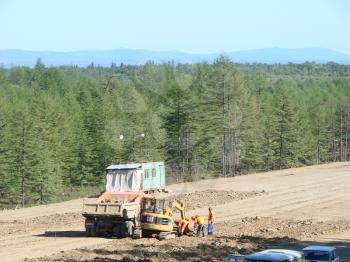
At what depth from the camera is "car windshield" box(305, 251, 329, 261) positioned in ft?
73.2

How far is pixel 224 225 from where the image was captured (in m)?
35.2

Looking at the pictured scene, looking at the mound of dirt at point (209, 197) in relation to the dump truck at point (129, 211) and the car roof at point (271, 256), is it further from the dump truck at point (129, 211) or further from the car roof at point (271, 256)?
the car roof at point (271, 256)

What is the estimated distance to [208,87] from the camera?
6994 cm

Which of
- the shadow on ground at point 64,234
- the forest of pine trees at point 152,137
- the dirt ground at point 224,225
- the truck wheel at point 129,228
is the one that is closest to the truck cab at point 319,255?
the dirt ground at point 224,225

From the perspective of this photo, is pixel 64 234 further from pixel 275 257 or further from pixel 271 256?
pixel 275 257

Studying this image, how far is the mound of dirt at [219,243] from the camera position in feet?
83.5

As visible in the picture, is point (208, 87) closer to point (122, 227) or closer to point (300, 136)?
point (300, 136)

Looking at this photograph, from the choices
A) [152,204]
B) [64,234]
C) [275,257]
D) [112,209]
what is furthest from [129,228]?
[275,257]

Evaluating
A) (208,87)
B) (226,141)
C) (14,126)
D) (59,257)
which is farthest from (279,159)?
(59,257)

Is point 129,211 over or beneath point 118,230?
over

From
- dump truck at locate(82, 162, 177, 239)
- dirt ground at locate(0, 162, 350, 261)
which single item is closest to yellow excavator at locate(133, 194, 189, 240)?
dump truck at locate(82, 162, 177, 239)

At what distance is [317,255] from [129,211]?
927 centimetres

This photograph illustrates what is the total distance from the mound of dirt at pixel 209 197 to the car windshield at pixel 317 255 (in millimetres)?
19601

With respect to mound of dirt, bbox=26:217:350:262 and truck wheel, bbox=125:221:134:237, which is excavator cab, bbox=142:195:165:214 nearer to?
truck wheel, bbox=125:221:134:237
